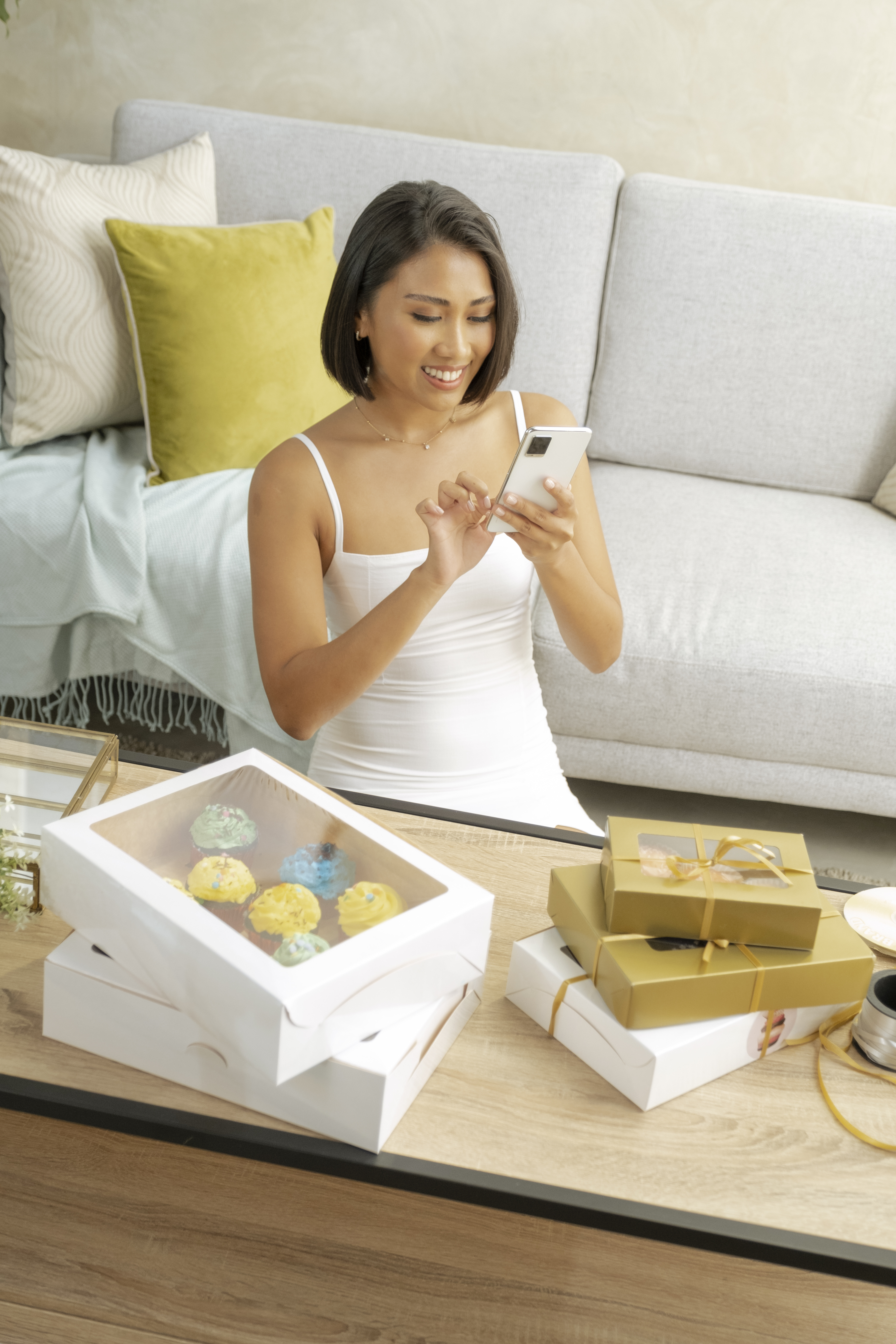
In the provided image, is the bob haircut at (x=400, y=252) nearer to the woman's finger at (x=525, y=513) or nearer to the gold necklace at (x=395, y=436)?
the gold necklace at (x=395, y=436)

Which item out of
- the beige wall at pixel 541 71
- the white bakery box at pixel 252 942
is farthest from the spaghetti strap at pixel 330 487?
the beige wall at pixel 541 71

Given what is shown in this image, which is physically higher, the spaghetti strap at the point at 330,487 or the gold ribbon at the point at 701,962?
the spaghetti strap at the point at 330,487

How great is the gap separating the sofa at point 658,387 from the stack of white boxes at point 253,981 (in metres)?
1.04

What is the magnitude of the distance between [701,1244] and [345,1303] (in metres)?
0.35

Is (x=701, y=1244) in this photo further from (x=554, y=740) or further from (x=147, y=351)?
(x=147, y=351)

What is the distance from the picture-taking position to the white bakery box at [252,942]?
694 mm

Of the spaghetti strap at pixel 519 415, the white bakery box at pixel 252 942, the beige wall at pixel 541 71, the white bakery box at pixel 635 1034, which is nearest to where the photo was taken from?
the white bakery box at pixel 252 942

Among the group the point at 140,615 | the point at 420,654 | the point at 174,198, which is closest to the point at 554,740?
the point at 420,654

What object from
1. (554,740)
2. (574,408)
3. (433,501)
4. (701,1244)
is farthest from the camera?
(574,408)

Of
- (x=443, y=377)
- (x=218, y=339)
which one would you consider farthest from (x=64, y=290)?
(x=443, y=377)

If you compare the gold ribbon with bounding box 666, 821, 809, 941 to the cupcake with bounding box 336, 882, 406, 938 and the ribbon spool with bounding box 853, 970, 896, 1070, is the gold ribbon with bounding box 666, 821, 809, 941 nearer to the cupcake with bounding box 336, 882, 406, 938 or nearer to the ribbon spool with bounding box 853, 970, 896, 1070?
the ribbon spool with bounding box 853, 970, 896, 1070

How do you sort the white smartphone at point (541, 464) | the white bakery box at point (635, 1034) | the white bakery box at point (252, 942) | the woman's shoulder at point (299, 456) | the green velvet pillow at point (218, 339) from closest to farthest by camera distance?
the white bakery box at point (252, 942), the white bakery box at point (635, 1034), the white smartphone at point (541, 464), the woman's shoulder at point (299, 456), the green velvet pillow at point (218, 339)

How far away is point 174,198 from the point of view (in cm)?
212

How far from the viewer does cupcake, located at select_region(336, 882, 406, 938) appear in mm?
766
